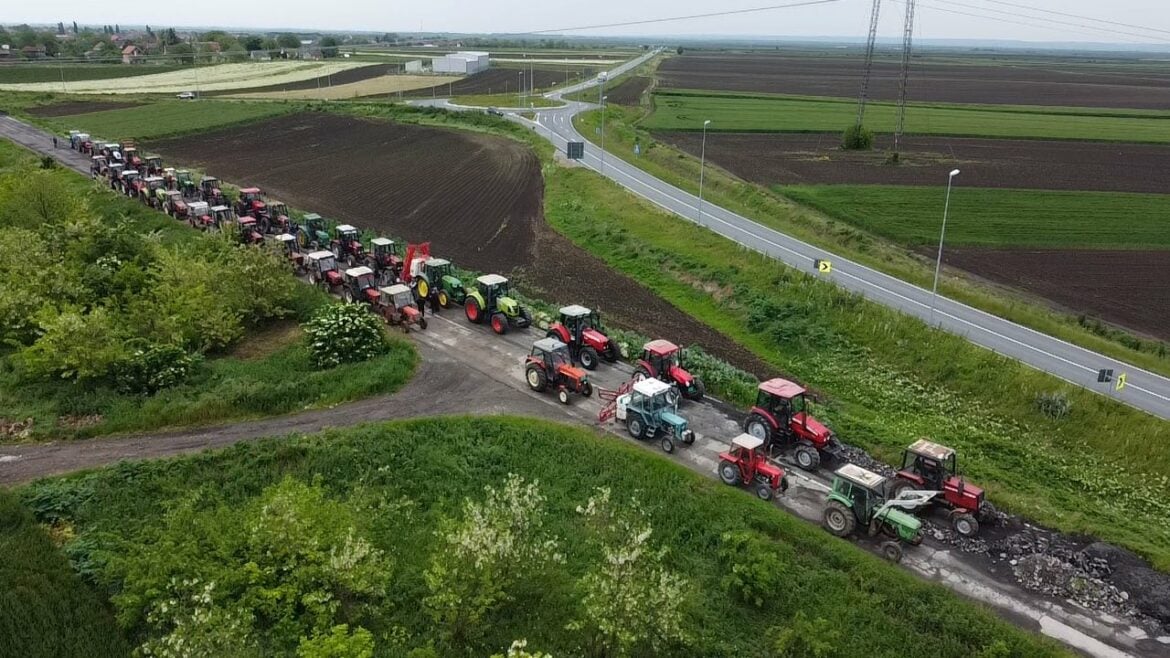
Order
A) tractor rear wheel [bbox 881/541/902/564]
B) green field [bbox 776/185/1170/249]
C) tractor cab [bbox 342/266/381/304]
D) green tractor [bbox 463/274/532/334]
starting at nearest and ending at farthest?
1. tractor rear wheel [bbox 881/541/902/564]
2. green tractor [bbox 463/274/532/334]
3. tractor cab [bbox 342/266/381/304]
4. green field [bbox 776/185/1170/249]

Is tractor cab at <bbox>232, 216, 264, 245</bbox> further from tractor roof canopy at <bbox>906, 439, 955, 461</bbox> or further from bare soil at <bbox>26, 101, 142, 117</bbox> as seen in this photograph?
bare soil at <bbox>26, 101, 142, 117</bbox>

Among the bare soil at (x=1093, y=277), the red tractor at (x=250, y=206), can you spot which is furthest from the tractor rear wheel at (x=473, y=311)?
the bare soil at (x=1093, y=277)

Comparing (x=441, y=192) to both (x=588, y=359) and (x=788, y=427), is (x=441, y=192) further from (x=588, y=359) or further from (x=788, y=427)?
(x=788, y=427)

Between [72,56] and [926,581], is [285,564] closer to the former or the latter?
[926,581]

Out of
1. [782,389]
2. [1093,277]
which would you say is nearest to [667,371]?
[782,389]

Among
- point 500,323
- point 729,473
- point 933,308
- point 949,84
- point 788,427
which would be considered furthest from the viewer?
point 949,84

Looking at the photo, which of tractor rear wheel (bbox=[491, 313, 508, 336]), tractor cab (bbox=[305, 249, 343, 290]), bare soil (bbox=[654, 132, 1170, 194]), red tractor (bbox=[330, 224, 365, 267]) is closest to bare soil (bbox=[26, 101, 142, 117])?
bare soil (bbox=[654, 132, 1170, 194])
